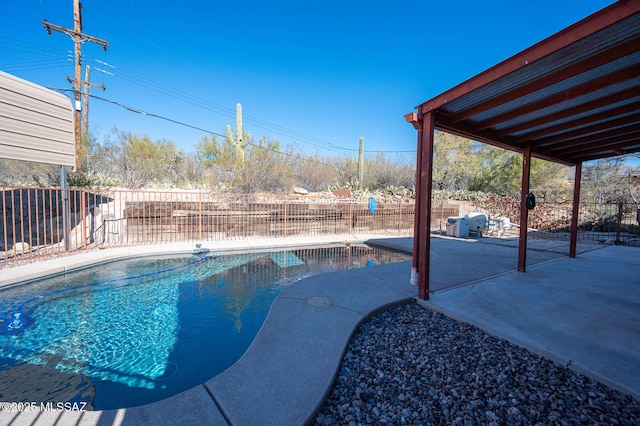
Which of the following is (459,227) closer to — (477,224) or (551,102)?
(477,224)

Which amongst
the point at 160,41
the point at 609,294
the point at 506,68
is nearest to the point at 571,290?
the point at 609,294

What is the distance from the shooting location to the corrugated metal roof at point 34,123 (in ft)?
18.6

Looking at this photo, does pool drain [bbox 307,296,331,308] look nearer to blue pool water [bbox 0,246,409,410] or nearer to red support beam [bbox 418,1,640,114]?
blue pool water [bbox 0,246,409,410]

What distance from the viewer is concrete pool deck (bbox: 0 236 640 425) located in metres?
Result: 1.72

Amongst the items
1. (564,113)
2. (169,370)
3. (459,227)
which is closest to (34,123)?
(169,370)

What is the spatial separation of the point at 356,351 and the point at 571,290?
11.8 ft

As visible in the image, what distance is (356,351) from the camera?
254cm

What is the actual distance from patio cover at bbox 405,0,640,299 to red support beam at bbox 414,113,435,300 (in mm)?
13

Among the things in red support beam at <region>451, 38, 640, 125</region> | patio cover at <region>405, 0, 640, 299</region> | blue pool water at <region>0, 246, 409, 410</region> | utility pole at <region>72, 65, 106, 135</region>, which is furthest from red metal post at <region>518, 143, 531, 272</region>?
utility pole at <region>72, 65, 106, 135</region>

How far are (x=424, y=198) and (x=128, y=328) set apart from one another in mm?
4124

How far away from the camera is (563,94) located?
10.2 ft

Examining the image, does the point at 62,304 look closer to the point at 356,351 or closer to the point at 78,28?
the point at 356,351

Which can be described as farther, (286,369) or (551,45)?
(551,45)

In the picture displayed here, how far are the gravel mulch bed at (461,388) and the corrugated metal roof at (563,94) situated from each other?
261 centimetres
